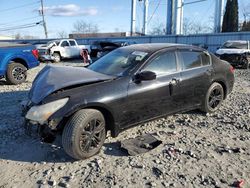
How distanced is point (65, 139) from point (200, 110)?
3.36 meters

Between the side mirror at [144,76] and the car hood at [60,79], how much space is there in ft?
1.34

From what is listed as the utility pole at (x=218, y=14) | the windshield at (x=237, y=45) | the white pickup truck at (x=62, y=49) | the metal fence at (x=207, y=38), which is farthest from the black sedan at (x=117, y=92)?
the utility pole at (x=218, y=14)

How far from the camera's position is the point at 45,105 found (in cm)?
411

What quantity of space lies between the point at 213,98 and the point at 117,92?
2.80 metres

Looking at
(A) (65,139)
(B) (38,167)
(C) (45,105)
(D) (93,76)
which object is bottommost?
(B) (38,167)

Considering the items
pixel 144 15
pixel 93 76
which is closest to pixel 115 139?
pixel 93 76

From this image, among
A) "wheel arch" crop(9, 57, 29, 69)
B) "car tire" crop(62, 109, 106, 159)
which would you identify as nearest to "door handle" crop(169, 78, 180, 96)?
"car tire" crop(62, 109, 106, 159)

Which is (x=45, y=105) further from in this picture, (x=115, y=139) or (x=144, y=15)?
(x=144, y=15)

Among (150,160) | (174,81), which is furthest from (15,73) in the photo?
(150,160)

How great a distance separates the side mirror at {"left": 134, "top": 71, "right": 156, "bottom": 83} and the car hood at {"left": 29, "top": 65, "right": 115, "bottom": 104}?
1.34 feet

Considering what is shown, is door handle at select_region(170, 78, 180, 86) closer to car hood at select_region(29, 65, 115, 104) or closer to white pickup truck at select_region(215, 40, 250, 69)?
car hood at select_region(29, 65, 115, 104)

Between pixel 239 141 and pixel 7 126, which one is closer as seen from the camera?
pixel 239 141

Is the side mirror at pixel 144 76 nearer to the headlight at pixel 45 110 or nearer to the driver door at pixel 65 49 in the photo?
the headlight at pixel 45 110

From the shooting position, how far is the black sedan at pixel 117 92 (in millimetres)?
4129
